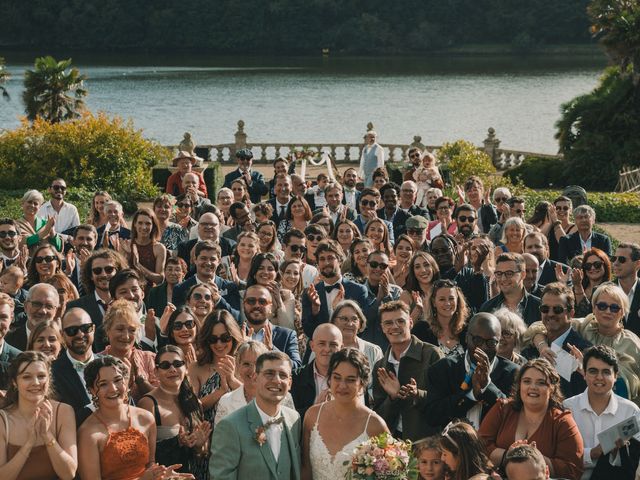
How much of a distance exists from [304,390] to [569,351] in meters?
2.21

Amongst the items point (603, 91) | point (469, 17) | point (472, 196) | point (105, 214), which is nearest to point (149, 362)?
point (105, 214)

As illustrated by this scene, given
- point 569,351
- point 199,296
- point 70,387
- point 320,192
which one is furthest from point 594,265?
point 320,192

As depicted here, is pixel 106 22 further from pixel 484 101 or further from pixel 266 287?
pixel 266 287

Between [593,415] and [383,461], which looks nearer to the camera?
[383,461]

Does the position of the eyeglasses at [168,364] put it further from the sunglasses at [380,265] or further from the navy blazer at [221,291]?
the sunglasses at [380,265]

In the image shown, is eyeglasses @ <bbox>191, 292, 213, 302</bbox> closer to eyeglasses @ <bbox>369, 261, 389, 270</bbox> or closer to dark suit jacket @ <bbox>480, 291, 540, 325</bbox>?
eyeglasses @ <bbox>369, 261, 389, 270</bbox>

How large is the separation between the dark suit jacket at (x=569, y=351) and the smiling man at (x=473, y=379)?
2.22ft

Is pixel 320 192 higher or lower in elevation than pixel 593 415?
lower

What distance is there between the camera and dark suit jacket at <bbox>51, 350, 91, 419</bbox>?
25.5 feet

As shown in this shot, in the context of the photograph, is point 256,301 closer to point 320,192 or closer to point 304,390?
point 304,390

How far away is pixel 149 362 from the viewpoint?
8.17 metres

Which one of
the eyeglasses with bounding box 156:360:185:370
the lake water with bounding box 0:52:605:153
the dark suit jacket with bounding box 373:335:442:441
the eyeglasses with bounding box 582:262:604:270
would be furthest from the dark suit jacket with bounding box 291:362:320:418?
the lake water with bounding box 0:52:605:153

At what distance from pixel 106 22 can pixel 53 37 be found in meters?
5.24

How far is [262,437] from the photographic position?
22.3 feet
